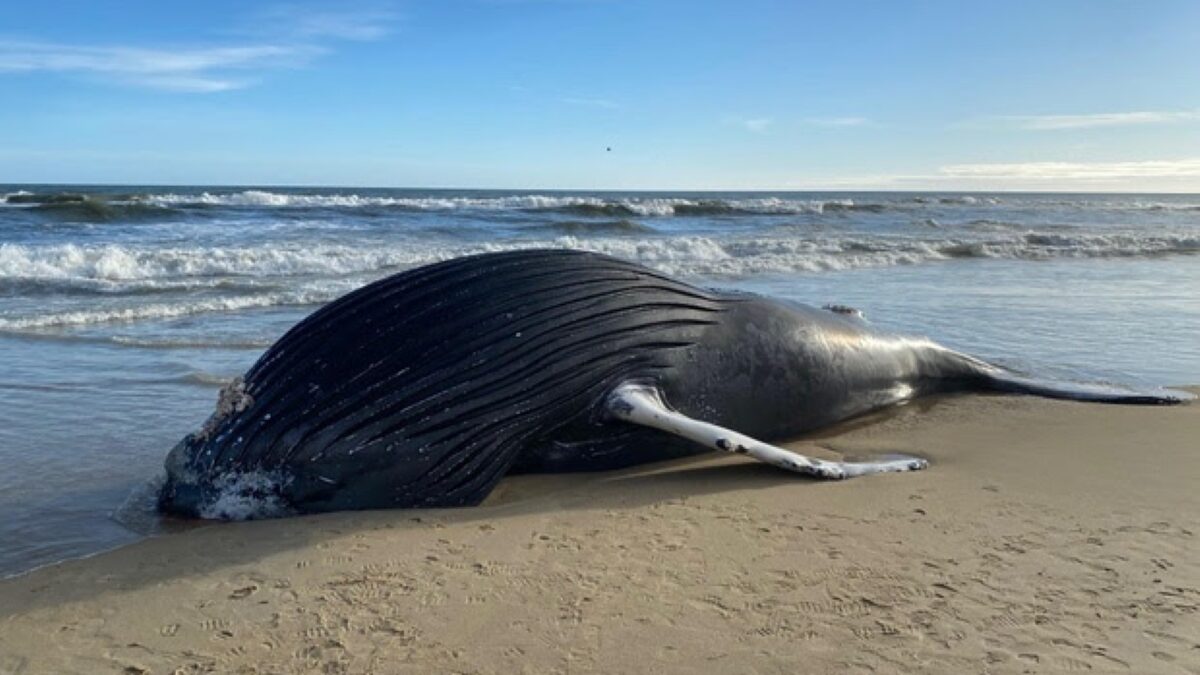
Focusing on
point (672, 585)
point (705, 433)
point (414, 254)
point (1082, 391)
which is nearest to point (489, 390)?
point (705, 433)

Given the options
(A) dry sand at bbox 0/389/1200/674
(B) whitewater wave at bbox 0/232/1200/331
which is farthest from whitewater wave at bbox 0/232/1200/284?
(A) dry sand at bbox 0/389/1200/674

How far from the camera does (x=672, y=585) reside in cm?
374

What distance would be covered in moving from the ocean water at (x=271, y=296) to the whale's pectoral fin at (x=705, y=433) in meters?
2.20

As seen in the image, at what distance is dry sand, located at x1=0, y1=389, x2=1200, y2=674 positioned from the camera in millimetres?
3227

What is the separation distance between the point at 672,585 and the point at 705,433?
1.22 m

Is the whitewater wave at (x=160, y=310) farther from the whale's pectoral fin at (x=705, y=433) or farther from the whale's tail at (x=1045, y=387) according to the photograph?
the whale's tail at (x=1045, y=387)

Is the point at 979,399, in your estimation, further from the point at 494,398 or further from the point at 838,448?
the point at 494,398

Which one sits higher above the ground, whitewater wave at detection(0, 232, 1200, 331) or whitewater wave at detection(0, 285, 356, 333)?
whitewater wave at detection(0, 232, 1200, 331)

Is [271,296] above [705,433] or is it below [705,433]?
below

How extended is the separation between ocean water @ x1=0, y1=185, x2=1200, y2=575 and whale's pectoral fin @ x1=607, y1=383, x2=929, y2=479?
7.22ft

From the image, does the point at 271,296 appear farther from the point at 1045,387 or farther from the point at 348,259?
the point at 1045,387

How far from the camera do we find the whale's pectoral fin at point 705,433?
487cm

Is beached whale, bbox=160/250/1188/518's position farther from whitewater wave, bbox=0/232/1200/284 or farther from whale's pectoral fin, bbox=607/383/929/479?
whitewater wave, bbox=0/232/1200/284

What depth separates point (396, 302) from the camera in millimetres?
4902
